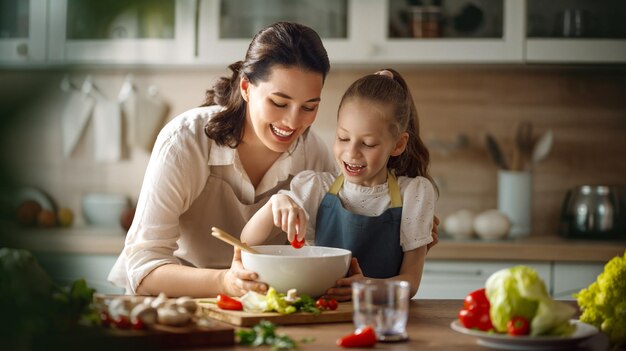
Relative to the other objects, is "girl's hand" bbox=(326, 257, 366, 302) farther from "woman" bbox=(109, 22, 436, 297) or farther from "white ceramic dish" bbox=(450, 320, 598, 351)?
"white ceramic dish" bbox=(450, 320, 598, 351)

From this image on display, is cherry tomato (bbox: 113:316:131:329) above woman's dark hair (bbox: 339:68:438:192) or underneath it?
underneath

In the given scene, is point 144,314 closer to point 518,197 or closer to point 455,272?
point 455,272

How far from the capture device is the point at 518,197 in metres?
3.55

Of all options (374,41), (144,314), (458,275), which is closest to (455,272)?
(458,275)

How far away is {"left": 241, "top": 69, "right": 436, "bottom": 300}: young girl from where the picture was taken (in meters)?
1.76

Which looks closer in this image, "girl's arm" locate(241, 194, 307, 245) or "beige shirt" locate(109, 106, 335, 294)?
"girl's arm" locate(241, 194, 307, 245)

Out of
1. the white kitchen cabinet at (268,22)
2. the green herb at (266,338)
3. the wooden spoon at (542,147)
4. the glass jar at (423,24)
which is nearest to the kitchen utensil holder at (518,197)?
the wooden spoon at (542,147)

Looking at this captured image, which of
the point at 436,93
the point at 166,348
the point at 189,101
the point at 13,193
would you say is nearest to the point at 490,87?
the point at 436,93

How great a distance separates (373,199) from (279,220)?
343mm

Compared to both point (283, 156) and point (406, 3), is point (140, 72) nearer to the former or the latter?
point (406, 3)

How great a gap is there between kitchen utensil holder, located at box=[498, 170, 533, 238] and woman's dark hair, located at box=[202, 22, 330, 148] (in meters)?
1.94

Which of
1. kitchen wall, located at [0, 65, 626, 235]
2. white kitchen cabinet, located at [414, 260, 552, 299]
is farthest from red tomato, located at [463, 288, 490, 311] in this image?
kitchen wall, located at [0, 65, 626, 235]

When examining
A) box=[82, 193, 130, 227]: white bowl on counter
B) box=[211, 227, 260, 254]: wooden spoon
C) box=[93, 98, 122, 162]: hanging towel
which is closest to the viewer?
box=[211, 227, 260, 254]: wooden spoon

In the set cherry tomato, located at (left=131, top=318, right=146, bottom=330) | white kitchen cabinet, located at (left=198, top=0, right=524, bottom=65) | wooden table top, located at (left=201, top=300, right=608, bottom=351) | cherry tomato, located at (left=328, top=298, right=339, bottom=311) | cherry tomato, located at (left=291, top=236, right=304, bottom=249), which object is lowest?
wooden table top, located at (left=201, top=300, right=608, bottom=351)
